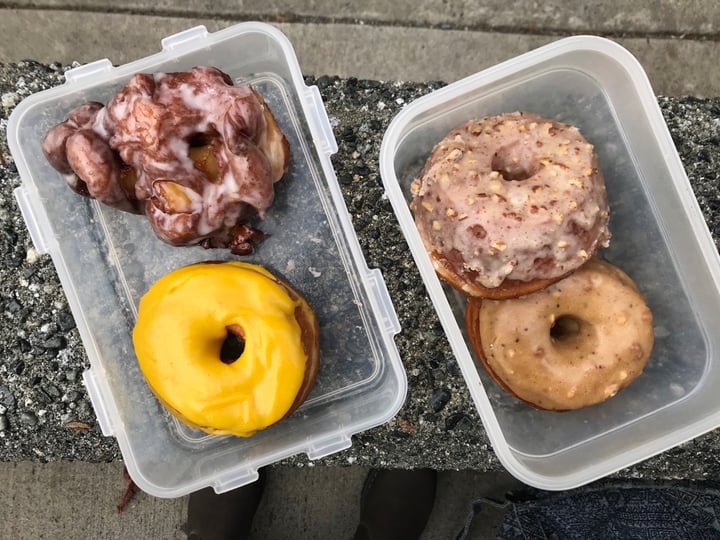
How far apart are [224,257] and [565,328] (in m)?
0.66

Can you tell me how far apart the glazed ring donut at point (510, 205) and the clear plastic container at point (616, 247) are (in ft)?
0.20

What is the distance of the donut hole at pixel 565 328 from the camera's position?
123cm

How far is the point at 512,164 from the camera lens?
1.15 m

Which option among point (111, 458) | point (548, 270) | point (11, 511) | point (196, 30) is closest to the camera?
point (548, 270)

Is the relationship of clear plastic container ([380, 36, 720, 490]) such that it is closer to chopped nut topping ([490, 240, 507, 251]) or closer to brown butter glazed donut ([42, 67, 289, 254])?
chopped nut topping ([490, 240, 507, 251])

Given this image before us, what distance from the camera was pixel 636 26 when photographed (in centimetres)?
161

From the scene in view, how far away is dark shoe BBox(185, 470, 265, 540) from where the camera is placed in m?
1.64

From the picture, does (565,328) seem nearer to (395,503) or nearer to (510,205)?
(510,205)

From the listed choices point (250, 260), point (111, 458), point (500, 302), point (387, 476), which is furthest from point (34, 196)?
point (387, 476)

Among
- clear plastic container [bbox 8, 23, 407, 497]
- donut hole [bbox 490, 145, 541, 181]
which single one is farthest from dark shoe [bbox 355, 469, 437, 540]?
donut hole [bbox 490, 145, 541, 181]

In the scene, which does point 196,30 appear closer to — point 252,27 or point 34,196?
point 252,27

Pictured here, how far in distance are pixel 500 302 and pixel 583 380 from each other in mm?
191

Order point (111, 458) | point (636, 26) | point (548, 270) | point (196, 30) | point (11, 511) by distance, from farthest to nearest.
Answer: point (11, 511) → point (636, 26) → point (111, 458) → point (196, 30) → point (548, 270)

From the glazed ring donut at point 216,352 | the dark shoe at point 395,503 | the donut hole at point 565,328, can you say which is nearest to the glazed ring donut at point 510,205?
the donut hole at point 565,328
